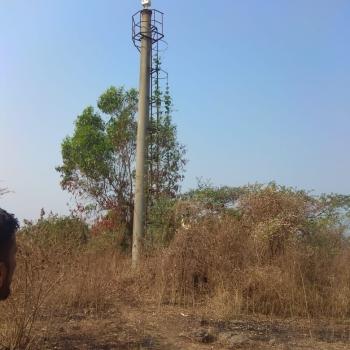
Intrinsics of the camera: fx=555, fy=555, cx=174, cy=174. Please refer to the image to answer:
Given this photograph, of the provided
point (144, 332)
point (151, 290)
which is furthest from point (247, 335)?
point (151, 290)

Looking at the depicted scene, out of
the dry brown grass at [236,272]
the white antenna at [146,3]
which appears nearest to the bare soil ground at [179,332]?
the dry brown grass at [236,272]

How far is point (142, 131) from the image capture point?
16.1 metres

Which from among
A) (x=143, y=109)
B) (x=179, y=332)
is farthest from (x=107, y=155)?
(x=179, y=332)

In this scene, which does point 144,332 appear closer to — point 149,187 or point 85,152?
point 149,187

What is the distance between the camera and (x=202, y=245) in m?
11.4

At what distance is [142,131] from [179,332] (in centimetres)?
878

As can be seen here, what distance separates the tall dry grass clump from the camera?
10359mm

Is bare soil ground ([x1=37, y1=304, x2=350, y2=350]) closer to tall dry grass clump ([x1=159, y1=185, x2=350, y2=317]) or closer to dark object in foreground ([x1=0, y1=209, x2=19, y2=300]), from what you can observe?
tall dry grass clump ([x1=159, y1=185, x2=350, y2=317])

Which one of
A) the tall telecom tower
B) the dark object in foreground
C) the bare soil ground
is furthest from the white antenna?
the dark object in foreground

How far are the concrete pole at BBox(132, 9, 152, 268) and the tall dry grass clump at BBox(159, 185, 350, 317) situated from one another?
Answer: 2974 millimetres

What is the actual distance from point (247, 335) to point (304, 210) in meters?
5.18

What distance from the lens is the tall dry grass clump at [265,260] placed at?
34.0 ft

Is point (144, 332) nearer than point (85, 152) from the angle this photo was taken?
Yes

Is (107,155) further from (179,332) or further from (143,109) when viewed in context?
(179,332)
